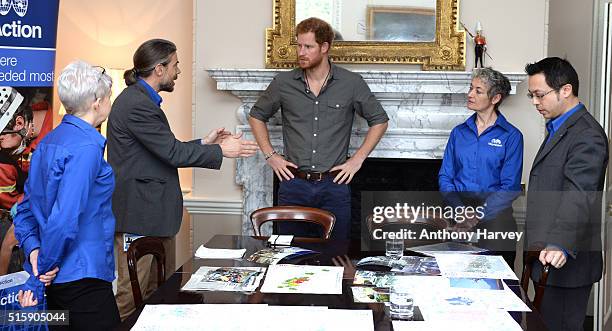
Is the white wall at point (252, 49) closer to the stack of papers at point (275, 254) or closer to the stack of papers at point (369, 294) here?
the stack of papers at point (275, 254)

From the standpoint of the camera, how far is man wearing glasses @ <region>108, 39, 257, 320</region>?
10.6 ft

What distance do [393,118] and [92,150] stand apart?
2451mm

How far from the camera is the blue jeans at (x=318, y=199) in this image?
3930 mm

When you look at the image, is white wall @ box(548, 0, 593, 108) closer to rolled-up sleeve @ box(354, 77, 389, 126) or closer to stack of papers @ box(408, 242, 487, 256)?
rolled-up sleeve @ box(354, 77, 389, 126)

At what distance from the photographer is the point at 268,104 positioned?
4.06 metres

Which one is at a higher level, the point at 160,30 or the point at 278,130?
the point at 160,30

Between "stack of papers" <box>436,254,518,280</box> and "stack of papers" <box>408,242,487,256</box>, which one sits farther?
"stack of papers" <box>408,242,487,256</box>

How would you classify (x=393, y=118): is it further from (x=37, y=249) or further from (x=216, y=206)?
(x=37, y=249)

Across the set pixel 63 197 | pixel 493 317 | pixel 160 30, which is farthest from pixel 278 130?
pixel 493 317

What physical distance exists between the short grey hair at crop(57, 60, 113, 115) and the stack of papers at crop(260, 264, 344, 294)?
836 millimetres

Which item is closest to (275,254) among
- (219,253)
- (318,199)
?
(219,253)

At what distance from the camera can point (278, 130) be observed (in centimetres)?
445

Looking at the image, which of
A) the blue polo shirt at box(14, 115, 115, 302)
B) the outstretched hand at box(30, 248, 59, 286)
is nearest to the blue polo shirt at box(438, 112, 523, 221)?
the blue polo shirt at box(14, 115, 115, 302)

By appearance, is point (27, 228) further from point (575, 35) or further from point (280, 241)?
point (575, 35)
